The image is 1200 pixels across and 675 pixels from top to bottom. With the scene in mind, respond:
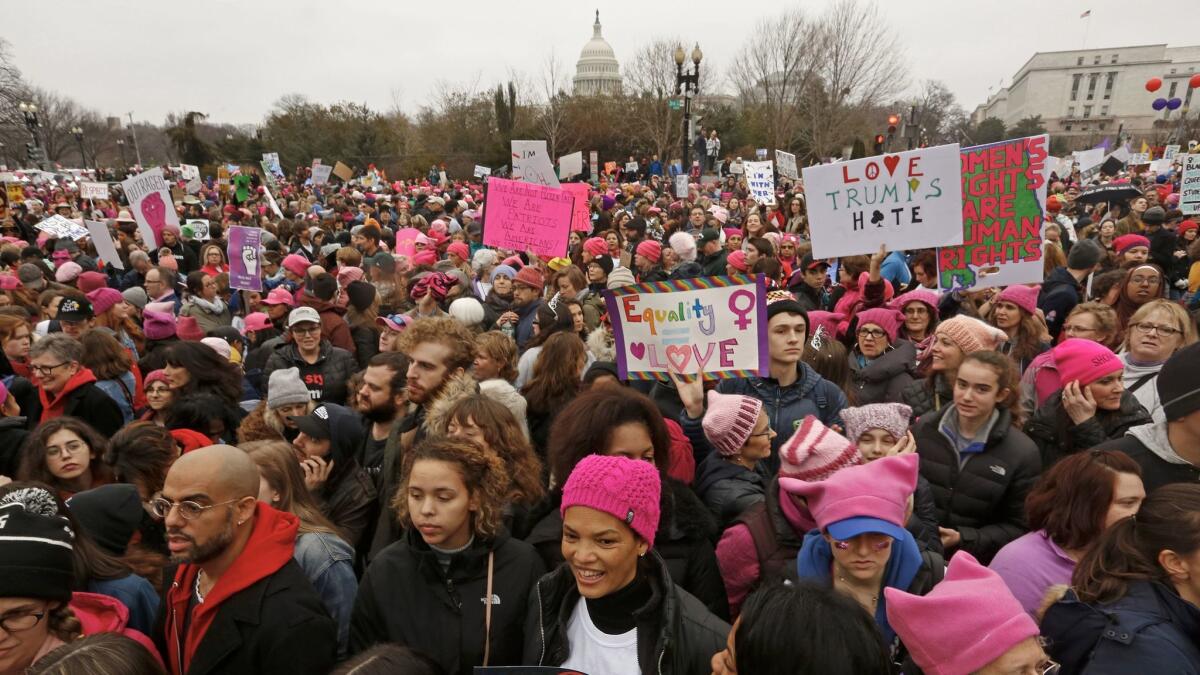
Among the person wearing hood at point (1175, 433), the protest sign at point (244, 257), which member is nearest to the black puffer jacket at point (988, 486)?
the person wearing hood at point (1175, 433)

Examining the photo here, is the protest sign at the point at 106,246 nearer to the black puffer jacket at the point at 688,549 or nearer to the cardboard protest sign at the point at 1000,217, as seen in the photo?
the black puffer jacket at the point at 688,549

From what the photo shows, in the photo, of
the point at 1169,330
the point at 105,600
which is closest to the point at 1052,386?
the point at 1169,330

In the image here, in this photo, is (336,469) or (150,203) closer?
(336,469)

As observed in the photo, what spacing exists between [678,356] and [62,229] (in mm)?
13460

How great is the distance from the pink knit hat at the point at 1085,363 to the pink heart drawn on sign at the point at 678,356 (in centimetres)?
209

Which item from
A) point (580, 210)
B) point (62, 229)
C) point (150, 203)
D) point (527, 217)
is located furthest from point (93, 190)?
point (527, 217)

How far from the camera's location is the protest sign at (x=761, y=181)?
1525 cm

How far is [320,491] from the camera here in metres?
3.66

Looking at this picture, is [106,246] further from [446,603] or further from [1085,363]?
[1085,363]

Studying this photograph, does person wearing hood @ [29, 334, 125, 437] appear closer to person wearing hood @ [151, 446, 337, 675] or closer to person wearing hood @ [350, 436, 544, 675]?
person wearing hood @ [151, 446, 337, 675]

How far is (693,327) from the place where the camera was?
413 cm

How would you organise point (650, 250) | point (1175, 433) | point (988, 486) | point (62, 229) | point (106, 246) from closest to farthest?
point (1175, 433) → point (988, 486) → point (650, 250) → point (106, 246) → point (62, 229)

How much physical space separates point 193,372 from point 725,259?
25.7 ft

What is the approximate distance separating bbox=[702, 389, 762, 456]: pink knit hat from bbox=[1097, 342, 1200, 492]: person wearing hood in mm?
1523
